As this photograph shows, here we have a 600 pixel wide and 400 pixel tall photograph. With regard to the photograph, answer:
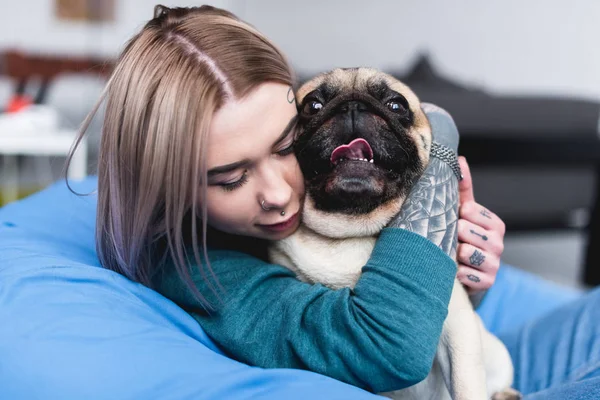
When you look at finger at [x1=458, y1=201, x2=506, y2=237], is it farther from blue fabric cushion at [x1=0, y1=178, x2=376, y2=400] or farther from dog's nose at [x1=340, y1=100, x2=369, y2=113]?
blue fabric cushion at [x1=0, y1=178, x2=376, y2=400]

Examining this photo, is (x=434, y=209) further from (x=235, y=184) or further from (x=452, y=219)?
(x=235, y=184)

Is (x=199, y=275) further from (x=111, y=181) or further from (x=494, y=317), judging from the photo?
(x=494, y=317)

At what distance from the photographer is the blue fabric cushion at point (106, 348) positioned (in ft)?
2.69

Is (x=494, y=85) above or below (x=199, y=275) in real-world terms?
below

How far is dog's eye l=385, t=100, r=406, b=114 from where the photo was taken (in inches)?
42.6

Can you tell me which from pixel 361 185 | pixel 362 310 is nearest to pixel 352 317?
pixel 362 310

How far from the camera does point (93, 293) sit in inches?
38.1

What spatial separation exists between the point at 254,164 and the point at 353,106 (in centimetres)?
19

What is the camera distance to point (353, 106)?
1.03 meters

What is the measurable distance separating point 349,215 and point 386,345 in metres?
0.26

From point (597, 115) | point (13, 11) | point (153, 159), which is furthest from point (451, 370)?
point (13, 11)

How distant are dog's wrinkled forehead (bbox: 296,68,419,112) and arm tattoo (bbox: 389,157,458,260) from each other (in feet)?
0.45

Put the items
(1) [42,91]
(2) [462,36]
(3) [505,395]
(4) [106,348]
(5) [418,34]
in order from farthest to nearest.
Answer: (5) [418,34]
(2) [462,36]
(1) [42,91]
(3) [505,395]
(4) [106,348]

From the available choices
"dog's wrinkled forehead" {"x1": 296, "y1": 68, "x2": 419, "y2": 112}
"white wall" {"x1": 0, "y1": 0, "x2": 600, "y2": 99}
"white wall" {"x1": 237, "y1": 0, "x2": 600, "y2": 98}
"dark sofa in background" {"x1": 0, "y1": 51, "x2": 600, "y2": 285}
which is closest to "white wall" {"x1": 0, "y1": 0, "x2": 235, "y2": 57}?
"white wall" {"x1": 0, "y1": 0, "x2": 600, "y2": 99}
